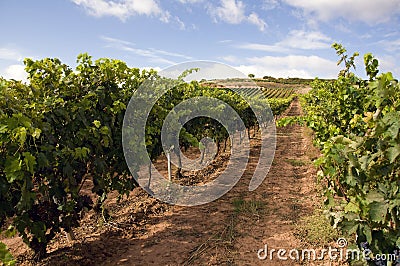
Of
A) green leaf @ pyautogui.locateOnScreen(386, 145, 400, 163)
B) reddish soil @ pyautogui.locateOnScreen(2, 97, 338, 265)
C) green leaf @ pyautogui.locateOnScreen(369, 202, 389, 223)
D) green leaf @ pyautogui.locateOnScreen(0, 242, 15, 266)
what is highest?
green leaf @ pyautogui.locateOnScreen(386, 145, 400, 163)

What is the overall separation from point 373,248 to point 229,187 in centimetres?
483

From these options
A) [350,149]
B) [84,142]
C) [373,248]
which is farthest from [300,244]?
[84,142]

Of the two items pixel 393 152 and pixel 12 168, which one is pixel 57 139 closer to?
pixel 12 168

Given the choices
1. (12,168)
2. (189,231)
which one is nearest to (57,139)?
(12,168)

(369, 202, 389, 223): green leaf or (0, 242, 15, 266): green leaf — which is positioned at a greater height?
(369, 202, 389, 223): green leaf

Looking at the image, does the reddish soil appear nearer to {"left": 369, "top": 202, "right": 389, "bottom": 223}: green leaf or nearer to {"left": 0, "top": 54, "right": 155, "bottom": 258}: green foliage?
{"left": 0, "top": 54, "right": 155, "bottom": 258}: green foliage

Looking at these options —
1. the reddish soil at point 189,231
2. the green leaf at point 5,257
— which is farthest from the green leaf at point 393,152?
the green leaf at point 5,257

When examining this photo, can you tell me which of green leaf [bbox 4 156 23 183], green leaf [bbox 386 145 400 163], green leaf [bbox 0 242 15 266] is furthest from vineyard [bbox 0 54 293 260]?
green leaf [bbox 386 145 400 163]

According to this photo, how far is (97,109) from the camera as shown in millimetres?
4578

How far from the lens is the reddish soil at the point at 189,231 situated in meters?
4.38

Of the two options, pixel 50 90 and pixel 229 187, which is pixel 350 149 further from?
pixel 229 187

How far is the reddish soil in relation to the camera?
14.4ft

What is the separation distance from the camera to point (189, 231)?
206 inches

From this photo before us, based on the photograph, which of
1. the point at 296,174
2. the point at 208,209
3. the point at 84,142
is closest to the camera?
the point at 84,142
